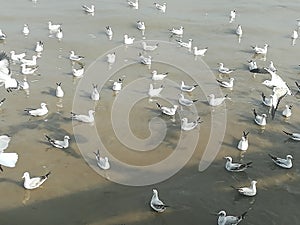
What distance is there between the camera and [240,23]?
2228 centimetres

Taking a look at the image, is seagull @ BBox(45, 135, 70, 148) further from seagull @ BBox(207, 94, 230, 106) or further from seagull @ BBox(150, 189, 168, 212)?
seagull @ BBox(207, 94, 230, 106)

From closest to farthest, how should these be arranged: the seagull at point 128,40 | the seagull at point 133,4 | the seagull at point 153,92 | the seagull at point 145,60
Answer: the seagull at point 153,92 → the seagull at point 145,60 → the seagull at point 128,40 → the seagull at point 133,4

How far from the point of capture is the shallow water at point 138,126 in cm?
1010

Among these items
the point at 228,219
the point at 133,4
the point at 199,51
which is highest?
the point at 133,4

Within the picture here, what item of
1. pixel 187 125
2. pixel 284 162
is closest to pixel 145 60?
pixel 187 125

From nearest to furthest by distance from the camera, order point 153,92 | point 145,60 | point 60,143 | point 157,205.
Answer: point 157,205
point 60,143
point 153,92
point 145,60

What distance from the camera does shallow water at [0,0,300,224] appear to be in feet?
33.1

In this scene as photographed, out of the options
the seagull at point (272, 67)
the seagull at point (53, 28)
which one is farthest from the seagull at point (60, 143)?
the seagull at point (53, 28)

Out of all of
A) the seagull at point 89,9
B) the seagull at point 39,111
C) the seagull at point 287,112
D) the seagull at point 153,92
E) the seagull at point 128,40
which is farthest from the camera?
the seagull at point 89,9

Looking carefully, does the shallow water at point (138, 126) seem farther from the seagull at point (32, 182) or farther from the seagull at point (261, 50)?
the seagull at point (261, 50)

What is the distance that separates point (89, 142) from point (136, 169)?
1.77 metres

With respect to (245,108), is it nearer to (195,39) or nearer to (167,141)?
(167,141)

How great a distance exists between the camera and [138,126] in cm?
1332

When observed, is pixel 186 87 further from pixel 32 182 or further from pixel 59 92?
pixel 32 182
